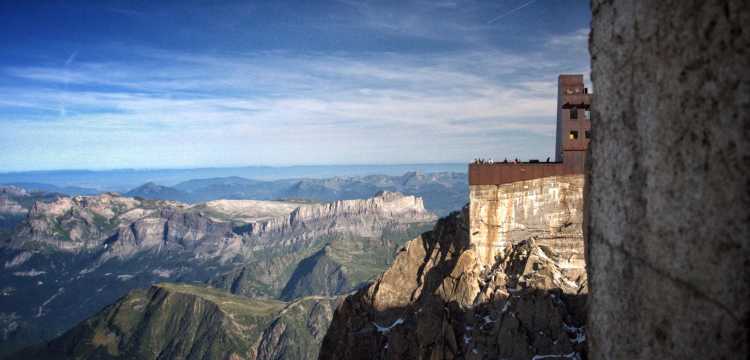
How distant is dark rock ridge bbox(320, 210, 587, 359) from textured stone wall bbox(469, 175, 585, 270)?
808mm

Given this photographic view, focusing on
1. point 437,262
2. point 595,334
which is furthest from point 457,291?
point 595,334

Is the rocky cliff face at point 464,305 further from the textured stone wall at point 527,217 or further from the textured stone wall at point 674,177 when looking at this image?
the textured stone wall at point 674,177

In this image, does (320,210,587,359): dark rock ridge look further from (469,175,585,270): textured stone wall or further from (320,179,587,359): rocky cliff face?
(469,175,585,270): textured stone wall

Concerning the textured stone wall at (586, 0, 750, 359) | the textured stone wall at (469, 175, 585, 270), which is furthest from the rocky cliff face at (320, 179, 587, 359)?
the textured stone wall at (586, 0, 750, 359)

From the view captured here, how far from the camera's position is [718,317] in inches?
89.3

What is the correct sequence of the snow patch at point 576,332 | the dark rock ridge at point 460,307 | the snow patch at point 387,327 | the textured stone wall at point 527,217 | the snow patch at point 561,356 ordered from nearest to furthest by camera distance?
the snow patch at point 561,356
the snow patch at point 576,332
the dark rock ridge at point 460,307
the textured stone wall at point 527,217
the snow patch at point 387,327

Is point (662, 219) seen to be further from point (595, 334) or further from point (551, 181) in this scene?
point (551, 181)

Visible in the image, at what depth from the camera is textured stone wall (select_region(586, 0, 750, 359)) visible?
2139 millimetres

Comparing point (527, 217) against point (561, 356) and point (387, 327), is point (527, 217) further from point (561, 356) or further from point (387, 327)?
point (387, 327)

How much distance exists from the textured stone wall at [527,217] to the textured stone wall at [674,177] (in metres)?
37.8

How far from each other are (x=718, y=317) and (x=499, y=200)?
127ft

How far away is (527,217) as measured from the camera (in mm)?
40219

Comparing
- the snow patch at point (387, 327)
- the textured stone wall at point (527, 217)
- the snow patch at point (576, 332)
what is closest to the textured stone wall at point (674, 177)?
the snow patch at point (576, 332)

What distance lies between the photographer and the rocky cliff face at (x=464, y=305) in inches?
1321
